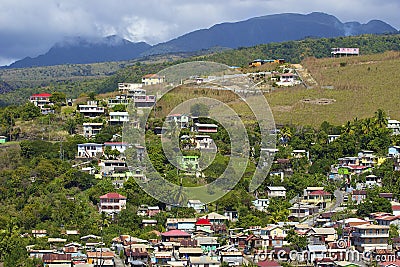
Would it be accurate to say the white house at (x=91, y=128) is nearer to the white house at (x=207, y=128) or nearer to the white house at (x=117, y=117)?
the white house at (x=117, y=117)

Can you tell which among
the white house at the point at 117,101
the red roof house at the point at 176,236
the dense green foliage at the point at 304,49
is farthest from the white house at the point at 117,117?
the dense green foliage at the point at 304,49

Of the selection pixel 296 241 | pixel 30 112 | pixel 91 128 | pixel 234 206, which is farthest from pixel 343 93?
pixel 296 241

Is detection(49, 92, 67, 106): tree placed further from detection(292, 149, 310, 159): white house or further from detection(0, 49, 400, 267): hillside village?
detection(292, 149, 310, 159): white house

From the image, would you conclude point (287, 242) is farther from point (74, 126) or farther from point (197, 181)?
point (74, 126)

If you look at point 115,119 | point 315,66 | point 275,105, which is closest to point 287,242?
point 115,119

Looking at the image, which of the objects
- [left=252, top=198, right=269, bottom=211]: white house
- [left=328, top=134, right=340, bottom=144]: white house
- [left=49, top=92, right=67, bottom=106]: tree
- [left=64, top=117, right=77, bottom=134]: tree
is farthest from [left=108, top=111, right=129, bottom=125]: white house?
[left=252, top=198, right=269, bottom=211]: white house

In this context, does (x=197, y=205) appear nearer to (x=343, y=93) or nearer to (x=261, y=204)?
(x=261, y=204)
